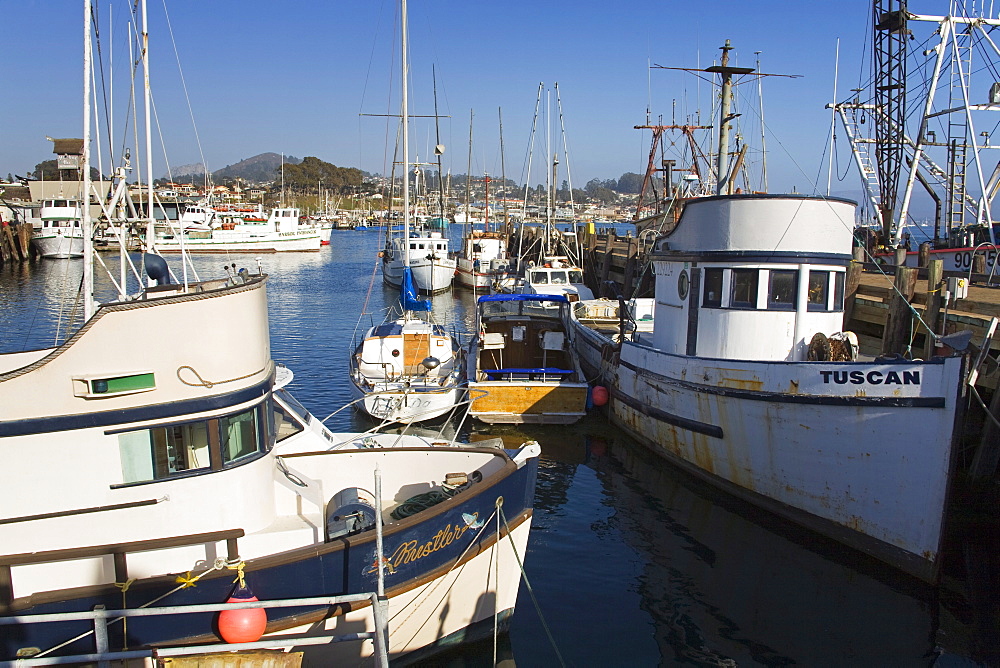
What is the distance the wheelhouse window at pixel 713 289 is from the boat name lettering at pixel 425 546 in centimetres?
703

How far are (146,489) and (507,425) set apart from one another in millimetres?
10825

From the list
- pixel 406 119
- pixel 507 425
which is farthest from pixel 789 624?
pixel 406 119

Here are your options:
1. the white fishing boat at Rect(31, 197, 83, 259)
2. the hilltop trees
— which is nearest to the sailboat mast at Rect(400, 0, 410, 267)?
the white fishing boat at Rect(31, 197, 83, 259)

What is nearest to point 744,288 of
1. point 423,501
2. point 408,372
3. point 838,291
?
point 838,291

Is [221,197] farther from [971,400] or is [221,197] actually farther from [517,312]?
[971,400]

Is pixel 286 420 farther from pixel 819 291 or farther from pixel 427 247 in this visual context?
pixel 427 247

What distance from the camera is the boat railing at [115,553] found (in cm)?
538

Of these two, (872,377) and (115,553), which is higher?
(872,377)

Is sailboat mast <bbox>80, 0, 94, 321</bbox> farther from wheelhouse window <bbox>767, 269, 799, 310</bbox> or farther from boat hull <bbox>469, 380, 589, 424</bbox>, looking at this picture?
wheelhouse window <bbox>767, 269, 799, 310</bbox>

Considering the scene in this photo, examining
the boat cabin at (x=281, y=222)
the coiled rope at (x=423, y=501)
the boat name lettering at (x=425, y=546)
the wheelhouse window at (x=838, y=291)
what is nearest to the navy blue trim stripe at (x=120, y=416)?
the boat name lettering at (x=425, y=546)

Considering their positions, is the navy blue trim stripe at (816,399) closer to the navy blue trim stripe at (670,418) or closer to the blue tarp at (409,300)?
the navy blue trim stripe at (670,418)

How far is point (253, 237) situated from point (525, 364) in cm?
6038

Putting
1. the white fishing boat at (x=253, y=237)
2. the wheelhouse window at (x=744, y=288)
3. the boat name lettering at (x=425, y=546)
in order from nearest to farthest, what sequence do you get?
the boat name lettering at (x=425, y=546) → the wheelhouse window at (x=744, y=288) → the white fishing boat at (x=253, y=237)

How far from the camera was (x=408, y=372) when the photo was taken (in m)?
16.7
